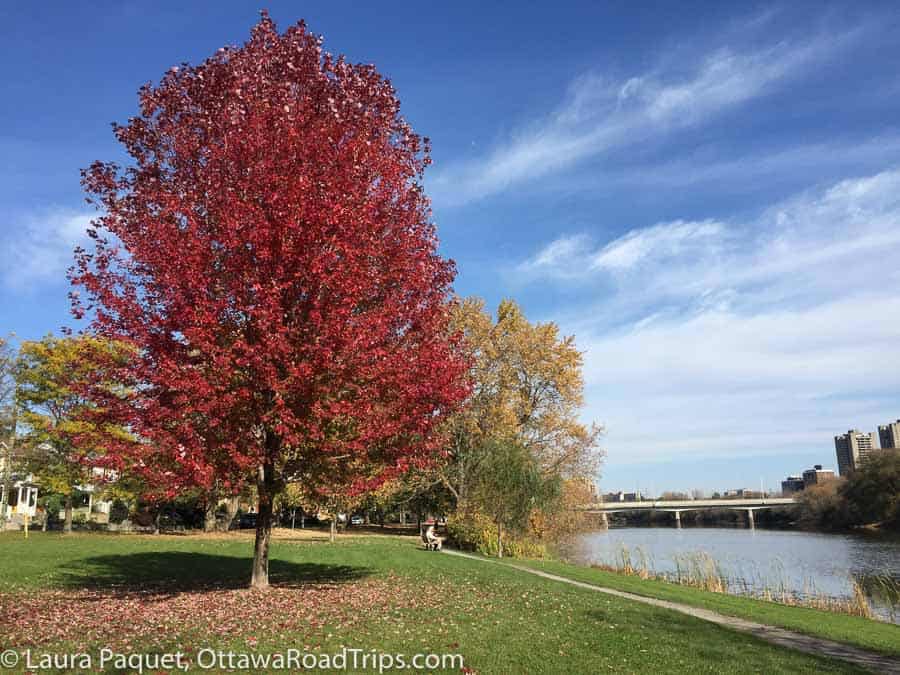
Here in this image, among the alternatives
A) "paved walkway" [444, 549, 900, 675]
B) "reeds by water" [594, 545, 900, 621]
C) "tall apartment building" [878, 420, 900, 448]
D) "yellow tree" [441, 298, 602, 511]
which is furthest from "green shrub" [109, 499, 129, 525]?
"tall apartment building" [878, 420, 900, 448]

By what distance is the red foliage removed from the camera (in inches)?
445

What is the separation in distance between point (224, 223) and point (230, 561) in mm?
13739

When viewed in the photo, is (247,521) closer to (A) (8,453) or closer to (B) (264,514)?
(A) (8,453)

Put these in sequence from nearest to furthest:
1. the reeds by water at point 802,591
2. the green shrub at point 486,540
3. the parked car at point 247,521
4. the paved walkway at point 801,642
Result: the paved walkway at point 801,642, the reeds by water at point 802,591, the green shrub at point 486,540, the parked car at point 247,521

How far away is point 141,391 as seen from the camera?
12031 mm

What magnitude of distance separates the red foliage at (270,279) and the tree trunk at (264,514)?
5.7 inches

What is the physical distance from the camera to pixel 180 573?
693 inches

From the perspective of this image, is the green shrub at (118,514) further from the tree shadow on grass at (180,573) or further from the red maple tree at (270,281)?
the red maple tree at (270,281)

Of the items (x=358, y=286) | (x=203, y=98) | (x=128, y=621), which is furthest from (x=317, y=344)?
(x=203, y=98)

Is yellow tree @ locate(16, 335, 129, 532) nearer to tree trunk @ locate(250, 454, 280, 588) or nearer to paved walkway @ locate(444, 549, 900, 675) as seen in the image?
tree trunk @ locate(250, 454, 280, 588)

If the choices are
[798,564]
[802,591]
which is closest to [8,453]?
[802,591]

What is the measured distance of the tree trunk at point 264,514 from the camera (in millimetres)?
12938

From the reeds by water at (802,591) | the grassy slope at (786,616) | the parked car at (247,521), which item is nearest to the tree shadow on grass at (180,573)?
the grassy slope at (786,616)

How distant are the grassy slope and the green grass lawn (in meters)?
1.12
